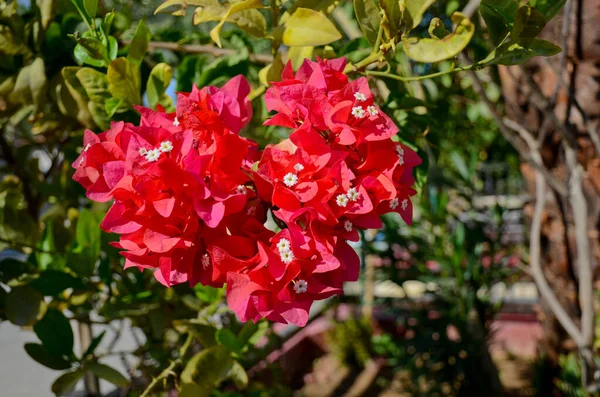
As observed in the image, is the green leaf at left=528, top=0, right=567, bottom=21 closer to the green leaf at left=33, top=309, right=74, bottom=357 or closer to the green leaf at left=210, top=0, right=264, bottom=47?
the green leaf at left=210, top=0, right=264, bottom=47

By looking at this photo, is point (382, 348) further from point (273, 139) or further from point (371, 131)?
point (371, 131)

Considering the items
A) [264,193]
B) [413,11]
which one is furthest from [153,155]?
[413,11]

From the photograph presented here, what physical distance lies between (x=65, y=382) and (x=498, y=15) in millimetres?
825

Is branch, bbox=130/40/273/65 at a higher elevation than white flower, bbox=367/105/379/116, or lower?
lower

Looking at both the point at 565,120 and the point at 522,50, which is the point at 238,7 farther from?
the point at 565,120

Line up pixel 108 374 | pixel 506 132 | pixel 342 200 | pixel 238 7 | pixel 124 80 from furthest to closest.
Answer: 1. pixel 506 132
2. pixel 108 374
3. pixel 124 80
4. pixel 238 7
5. pixel 342 200

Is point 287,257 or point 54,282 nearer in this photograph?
point 287,257

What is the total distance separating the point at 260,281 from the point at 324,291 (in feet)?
0.22

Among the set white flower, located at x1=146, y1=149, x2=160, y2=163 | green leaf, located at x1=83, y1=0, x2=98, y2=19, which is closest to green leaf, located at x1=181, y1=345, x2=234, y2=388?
white flower, located at x1=146, y1=149, x2=160, y2=163

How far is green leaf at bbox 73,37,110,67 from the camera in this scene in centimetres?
74

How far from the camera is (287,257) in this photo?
55cm

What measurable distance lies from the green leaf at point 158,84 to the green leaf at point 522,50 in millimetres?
463

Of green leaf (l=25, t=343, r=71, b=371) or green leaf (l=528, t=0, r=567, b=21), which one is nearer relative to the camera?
green leaf (l=528, t=0, r=567, b=21)

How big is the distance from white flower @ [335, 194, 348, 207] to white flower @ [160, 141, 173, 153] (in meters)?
0.18
